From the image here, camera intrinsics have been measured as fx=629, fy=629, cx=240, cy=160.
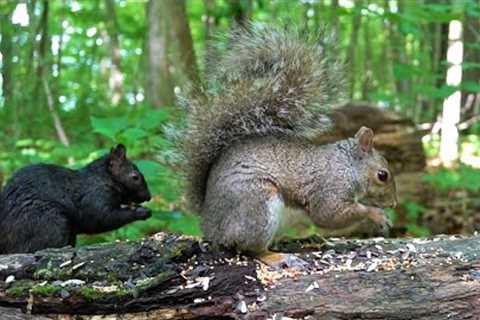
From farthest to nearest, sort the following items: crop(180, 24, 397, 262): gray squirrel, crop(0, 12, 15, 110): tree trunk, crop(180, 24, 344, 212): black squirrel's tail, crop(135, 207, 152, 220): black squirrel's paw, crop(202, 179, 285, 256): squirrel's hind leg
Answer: crop(0, 12, 15, 110): tree trunk, crop(135, 207, 152, 220): black squirrel's paw, crop(180, 24, 344, 212): black squirrel's tail, crop(180, 24, 397, 262): gray squirrel, crop(202, 179, 285, 256): squirrel's hind leg

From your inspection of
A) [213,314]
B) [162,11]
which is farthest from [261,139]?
[162,11]

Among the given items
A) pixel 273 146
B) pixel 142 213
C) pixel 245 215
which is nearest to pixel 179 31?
pixel 142 213

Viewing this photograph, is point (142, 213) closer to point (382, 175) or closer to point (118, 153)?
point (118, 153)

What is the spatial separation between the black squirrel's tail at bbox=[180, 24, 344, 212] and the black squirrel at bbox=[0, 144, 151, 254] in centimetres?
67

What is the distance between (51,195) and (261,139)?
1148 millimetres

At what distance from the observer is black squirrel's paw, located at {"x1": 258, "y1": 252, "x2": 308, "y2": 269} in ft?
8.50

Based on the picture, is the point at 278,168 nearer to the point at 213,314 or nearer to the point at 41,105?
the point at 213,314

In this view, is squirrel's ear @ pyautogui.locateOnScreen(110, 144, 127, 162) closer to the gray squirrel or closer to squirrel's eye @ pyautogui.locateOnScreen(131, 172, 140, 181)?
squirrel's eye @ pyautogui.locateOnScreen(131, 172, 140, 181)

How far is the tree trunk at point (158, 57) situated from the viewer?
250 inches

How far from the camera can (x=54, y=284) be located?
7.72ft

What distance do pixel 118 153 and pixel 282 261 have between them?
4.75 ft

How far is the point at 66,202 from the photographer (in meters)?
3.29

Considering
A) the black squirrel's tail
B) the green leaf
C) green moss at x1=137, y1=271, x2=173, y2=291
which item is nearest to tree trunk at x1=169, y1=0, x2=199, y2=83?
the green leaf

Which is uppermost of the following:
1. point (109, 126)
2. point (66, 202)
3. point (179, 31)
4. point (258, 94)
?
point (179, 31)
